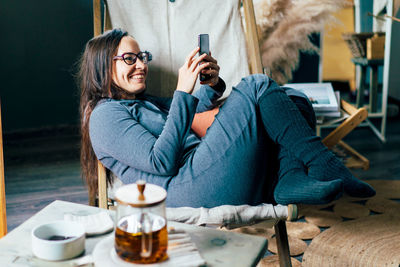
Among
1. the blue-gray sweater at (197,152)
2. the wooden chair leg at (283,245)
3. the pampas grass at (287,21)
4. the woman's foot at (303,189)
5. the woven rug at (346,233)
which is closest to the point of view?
the woman's foot at (303,189)

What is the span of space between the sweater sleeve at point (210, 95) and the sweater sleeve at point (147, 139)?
37cm

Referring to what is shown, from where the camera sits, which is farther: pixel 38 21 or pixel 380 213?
pixel 38 21

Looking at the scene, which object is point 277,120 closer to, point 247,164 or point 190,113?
point 247,164

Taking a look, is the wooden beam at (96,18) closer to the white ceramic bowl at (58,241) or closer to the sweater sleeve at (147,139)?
the sweater sleeve at (147,139)

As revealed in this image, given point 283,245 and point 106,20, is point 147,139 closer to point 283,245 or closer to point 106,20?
point 283,245

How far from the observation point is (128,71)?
1.53m

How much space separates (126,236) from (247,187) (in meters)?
0.53

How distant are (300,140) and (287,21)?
1150mm

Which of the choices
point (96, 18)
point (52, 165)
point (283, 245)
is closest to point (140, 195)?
point (283, 245)

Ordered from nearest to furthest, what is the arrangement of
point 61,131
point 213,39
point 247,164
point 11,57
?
point 247,164
point 213,39
point 11,57
point 61,131

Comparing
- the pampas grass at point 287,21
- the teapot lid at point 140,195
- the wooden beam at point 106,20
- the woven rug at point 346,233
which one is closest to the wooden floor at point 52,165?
the woven rug at point 346,233

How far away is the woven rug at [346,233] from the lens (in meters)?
1.63

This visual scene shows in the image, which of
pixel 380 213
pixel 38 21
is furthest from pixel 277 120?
pixel 38 21

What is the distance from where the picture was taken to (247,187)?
129 centimetres
